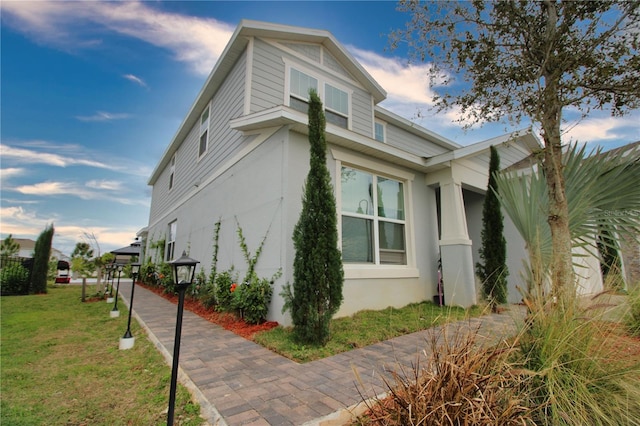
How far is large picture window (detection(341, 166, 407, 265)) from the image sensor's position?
19.9ft

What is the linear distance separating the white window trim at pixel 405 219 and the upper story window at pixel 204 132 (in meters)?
5.92

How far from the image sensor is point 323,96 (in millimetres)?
8320

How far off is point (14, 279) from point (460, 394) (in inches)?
654

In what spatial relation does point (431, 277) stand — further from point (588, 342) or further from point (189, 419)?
point (189, 419)

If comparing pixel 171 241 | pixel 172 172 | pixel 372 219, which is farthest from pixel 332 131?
pixel 172 172

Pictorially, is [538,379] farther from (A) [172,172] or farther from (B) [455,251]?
(A) [172,172]

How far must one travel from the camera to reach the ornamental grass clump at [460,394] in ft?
5.34

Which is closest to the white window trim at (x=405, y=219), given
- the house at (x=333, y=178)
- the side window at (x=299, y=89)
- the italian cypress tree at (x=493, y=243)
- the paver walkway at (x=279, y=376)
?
the house at (x=333, y=178)

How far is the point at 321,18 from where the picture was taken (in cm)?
783

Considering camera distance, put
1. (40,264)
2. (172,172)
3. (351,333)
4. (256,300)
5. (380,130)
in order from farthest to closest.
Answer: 1. (172,172)
2. (40,264)
3. (380,130)
4. (256,300)
5. (351,333)

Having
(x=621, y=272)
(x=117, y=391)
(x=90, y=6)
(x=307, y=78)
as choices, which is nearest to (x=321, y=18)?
(x=307, y=78)

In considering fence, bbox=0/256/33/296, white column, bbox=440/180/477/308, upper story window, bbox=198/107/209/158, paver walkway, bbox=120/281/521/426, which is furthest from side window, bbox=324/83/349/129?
fence, bbox=0/256/33/296

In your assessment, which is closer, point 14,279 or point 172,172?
point 14,279

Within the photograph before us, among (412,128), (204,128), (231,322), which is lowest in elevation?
(231,322)
